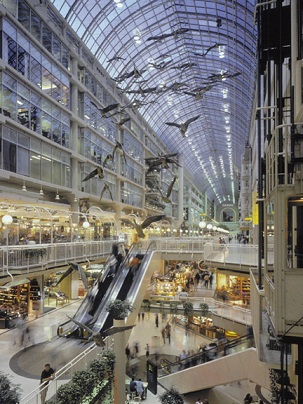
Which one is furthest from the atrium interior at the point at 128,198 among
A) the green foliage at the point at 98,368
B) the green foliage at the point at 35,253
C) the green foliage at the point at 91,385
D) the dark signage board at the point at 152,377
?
the dark signage board at the point at 152,377

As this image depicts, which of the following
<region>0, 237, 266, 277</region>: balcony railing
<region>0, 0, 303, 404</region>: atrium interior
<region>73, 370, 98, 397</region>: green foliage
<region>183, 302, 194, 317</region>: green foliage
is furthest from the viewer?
<region>183, 302, 194, 317</region>: green foliage

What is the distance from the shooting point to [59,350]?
1513 centimetres

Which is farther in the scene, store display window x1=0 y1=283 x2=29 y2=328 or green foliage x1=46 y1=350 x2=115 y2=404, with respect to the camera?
store display window x1=0 y1=283 x2=29 y2=328

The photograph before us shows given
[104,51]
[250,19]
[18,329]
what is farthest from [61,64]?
[18,329]

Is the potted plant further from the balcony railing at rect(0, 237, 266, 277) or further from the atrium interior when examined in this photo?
the balcony railing at rect(0, 237, 266, 277)

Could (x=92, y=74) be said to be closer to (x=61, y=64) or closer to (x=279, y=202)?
(x=61, y=64)

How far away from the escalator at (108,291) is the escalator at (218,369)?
12.4ft

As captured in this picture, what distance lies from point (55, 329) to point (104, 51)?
96.1 ft

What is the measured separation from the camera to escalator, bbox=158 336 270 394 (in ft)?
44.9

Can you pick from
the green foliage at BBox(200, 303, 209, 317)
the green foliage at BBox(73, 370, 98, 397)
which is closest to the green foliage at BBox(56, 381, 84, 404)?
the green foliage at BBox(73, 370, 98, 397)

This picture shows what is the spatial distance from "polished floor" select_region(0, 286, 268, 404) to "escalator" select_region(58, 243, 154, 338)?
3.30 ft

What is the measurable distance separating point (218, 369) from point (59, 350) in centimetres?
659

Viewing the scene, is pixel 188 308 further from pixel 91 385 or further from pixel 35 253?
pixel 91 385

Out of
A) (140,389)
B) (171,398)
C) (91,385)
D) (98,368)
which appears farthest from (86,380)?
(140,389)
